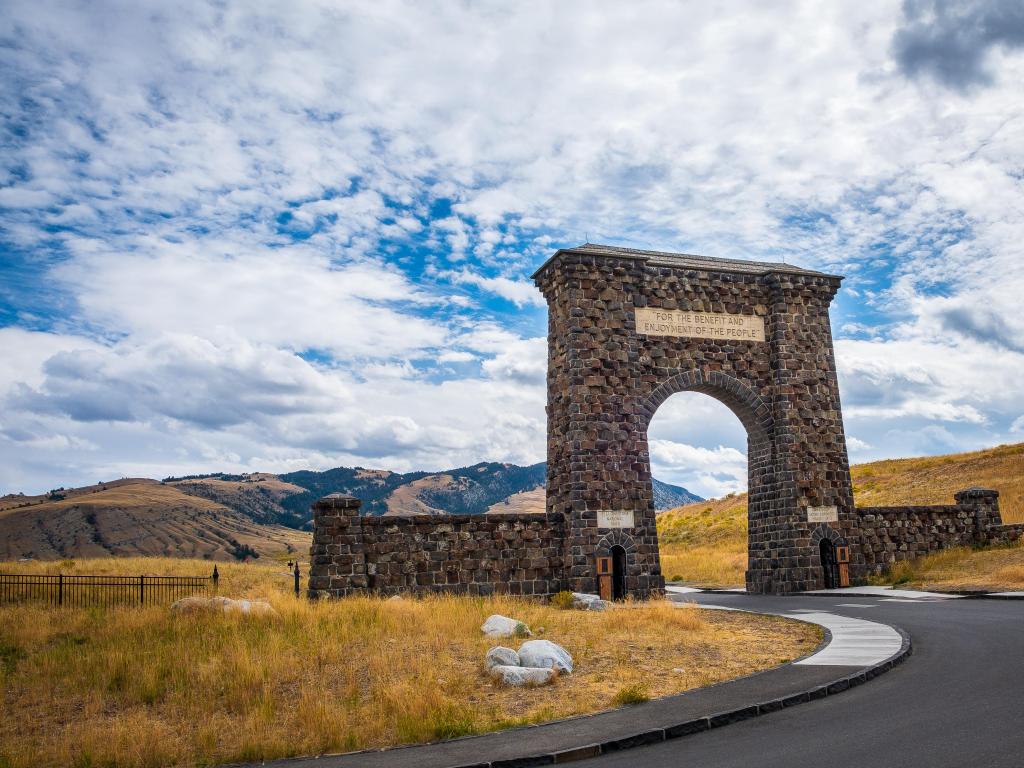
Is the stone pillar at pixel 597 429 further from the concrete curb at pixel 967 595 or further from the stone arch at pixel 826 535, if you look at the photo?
the stone arch at pixel 826 535

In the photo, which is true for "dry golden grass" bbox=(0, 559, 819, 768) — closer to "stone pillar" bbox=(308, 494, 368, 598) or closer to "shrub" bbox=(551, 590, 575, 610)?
"stone pillar" bbox=(308, 494, 368, 598)

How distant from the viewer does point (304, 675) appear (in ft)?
37.0

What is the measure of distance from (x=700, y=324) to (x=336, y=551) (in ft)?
45.5

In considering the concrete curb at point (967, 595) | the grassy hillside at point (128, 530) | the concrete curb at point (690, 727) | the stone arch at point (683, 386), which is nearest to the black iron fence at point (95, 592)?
the stone arch at point (683, 386)

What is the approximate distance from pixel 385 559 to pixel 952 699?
1531cm

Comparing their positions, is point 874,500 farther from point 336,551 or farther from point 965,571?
point 336,551

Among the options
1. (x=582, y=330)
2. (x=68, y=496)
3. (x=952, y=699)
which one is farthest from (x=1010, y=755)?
(x=68, y=496)

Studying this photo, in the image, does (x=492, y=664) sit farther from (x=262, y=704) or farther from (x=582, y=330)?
(x=582, y=330)

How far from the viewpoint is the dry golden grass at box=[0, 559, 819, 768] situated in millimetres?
8742

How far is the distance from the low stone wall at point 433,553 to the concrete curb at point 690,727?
13.3 m

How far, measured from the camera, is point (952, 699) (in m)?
8.98

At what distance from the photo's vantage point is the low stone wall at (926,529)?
28.0 meters

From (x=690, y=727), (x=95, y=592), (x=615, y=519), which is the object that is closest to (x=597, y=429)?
(x=615, y=519)

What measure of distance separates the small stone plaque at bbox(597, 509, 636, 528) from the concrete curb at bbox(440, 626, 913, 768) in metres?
13.4
